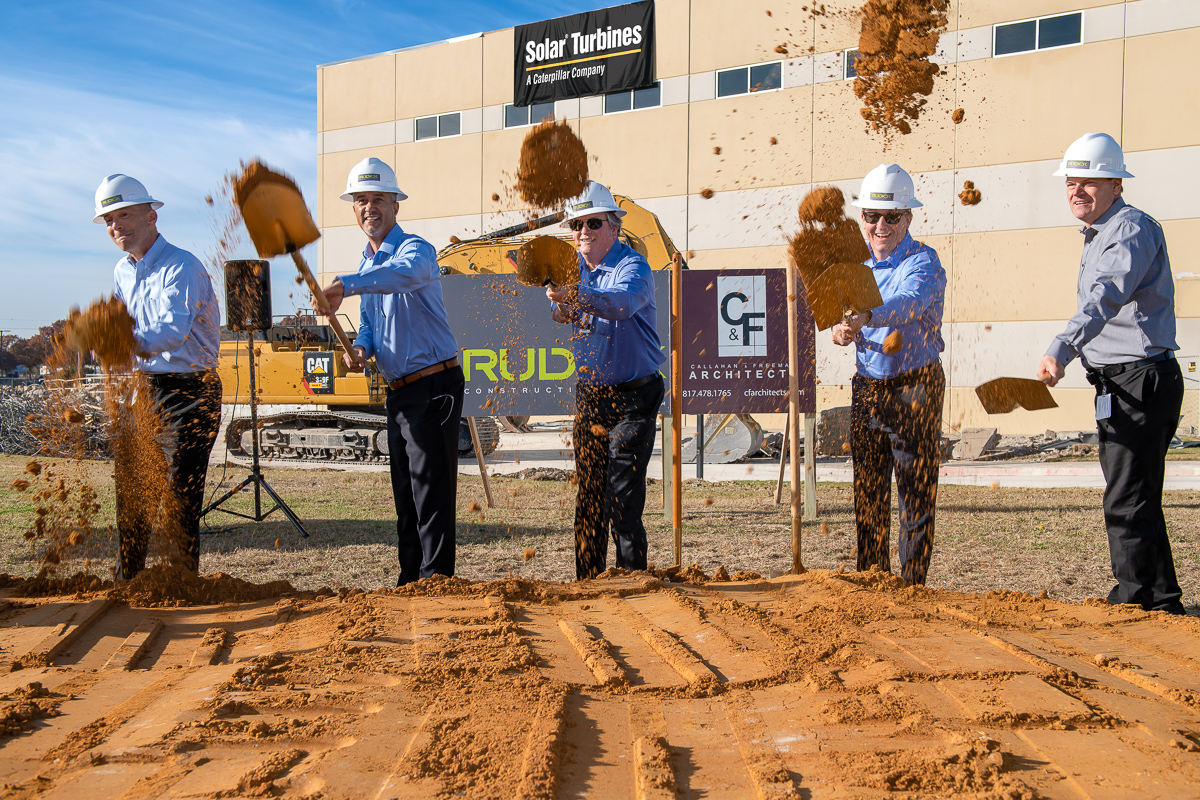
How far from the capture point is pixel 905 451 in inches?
159

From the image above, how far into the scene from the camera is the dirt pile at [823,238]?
482 centimetres

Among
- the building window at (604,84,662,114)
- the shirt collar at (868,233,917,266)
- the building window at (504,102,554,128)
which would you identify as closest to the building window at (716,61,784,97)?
the building window at (604,84,662,114)

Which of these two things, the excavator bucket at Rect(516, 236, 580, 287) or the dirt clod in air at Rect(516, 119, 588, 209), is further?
the dirt clod in air at Rect(516, 119, 588, 209)

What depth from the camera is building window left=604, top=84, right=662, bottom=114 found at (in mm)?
20906

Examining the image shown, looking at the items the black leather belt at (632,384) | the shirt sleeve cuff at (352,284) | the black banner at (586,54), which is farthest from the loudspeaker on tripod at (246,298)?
the black banner at (586,54)

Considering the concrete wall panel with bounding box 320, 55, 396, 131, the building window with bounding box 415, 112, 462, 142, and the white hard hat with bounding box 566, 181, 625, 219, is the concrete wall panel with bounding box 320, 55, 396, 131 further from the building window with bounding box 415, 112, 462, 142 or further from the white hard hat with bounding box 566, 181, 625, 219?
the white hard hat with bounding box 566, 181, 625, 219

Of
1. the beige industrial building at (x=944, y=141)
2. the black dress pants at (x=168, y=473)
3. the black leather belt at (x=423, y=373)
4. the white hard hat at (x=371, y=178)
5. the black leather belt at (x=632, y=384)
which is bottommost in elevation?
the black dress pants at (x=168, y=473)

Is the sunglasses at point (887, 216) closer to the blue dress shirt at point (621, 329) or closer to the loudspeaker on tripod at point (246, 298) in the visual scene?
the blue dress shirt at point (621, 329)

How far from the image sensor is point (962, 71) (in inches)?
704

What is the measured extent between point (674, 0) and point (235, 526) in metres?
17.7

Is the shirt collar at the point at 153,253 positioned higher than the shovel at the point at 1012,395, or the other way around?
the shirt collar at the point at 153,253

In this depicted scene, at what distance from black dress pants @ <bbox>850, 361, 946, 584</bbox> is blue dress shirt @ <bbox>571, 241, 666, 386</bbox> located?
104cm

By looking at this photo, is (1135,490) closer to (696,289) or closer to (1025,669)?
(1025,669)

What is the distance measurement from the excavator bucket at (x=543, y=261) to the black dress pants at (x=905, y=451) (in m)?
1.52
